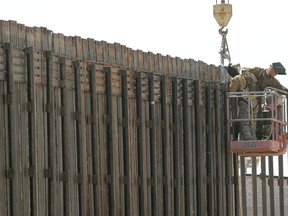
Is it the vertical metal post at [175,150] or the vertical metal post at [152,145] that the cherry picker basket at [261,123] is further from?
the vertical metal post at [152,145]

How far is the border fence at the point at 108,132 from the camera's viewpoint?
1565cm

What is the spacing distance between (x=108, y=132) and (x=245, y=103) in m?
4.55

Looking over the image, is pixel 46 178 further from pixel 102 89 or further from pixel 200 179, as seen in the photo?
pixel 200 179

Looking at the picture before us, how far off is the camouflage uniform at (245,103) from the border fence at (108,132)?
0.43 meters

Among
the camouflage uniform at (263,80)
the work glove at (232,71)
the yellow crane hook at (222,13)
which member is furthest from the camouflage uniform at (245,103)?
the yellow crane hook at (222,13)

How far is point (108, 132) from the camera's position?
1791 centimetres

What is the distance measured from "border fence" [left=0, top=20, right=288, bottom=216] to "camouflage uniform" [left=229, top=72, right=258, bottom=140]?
43 centimetres

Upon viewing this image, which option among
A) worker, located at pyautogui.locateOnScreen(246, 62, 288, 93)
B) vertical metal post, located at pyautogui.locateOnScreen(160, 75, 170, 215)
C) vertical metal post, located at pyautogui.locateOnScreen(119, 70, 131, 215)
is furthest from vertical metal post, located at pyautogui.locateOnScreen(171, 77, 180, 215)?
worker, located at pyautogui.locateOnScreen(246, 62, 288, 93)

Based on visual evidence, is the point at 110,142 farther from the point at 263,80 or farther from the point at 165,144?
the point at 263,80

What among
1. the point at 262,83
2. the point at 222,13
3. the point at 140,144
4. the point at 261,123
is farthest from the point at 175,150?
the point at 222,13

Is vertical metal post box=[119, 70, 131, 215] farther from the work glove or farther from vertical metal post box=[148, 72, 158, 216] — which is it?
the work glove

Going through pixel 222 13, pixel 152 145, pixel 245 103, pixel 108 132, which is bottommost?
pixel 152 145

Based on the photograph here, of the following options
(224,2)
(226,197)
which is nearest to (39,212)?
(226,197)

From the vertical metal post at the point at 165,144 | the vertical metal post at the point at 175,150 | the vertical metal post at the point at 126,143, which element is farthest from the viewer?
the vertical metal post at the point at 175,150
